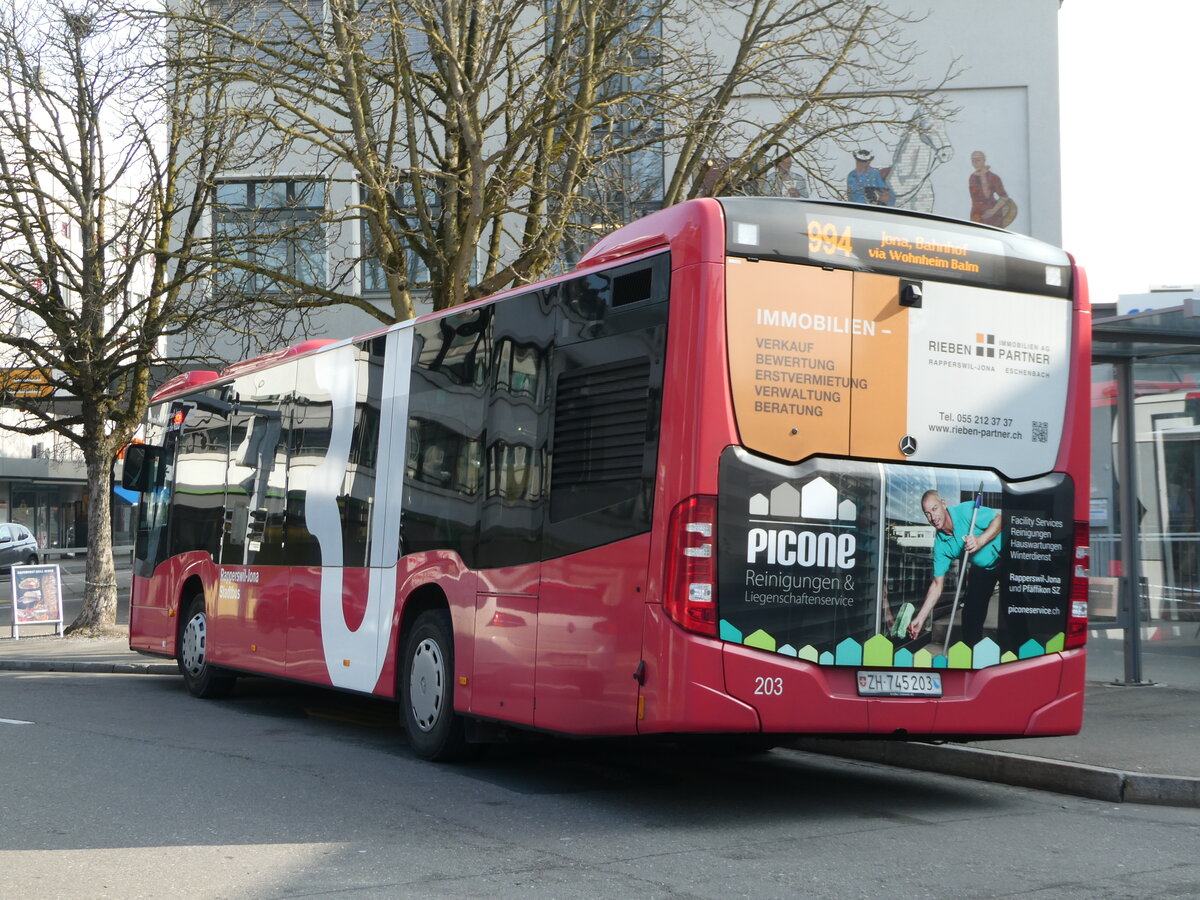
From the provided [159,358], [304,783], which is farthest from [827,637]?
[159,358]

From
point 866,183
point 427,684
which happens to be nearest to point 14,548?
point 866,183

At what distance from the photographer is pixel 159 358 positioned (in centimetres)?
2100

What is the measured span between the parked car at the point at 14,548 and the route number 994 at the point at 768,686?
1836 inches

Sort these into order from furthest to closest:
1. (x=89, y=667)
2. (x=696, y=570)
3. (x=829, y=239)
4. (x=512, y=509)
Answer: (x=89, y=667) < (x=512, y=509) < (x=829, y=239) < (x=696, y=570)

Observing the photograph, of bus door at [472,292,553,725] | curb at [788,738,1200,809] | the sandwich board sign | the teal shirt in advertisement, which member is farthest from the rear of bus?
the sandwich board sign

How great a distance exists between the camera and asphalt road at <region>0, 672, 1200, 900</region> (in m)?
5.91

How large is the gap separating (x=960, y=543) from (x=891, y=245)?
166cm

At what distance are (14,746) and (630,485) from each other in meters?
5.52

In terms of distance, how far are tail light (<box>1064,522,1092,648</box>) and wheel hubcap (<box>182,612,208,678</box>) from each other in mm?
8763

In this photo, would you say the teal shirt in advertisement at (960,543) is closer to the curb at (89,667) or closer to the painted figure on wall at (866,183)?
the curb at (89,667)

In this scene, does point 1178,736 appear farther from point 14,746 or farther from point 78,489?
point 78,489

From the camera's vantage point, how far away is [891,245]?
25.3 ft

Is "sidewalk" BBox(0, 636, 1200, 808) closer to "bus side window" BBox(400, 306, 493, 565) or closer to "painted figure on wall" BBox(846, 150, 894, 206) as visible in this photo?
"bus side window" BBox(400, 306, 493, 565)

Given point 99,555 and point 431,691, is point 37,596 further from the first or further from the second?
point 431,691
